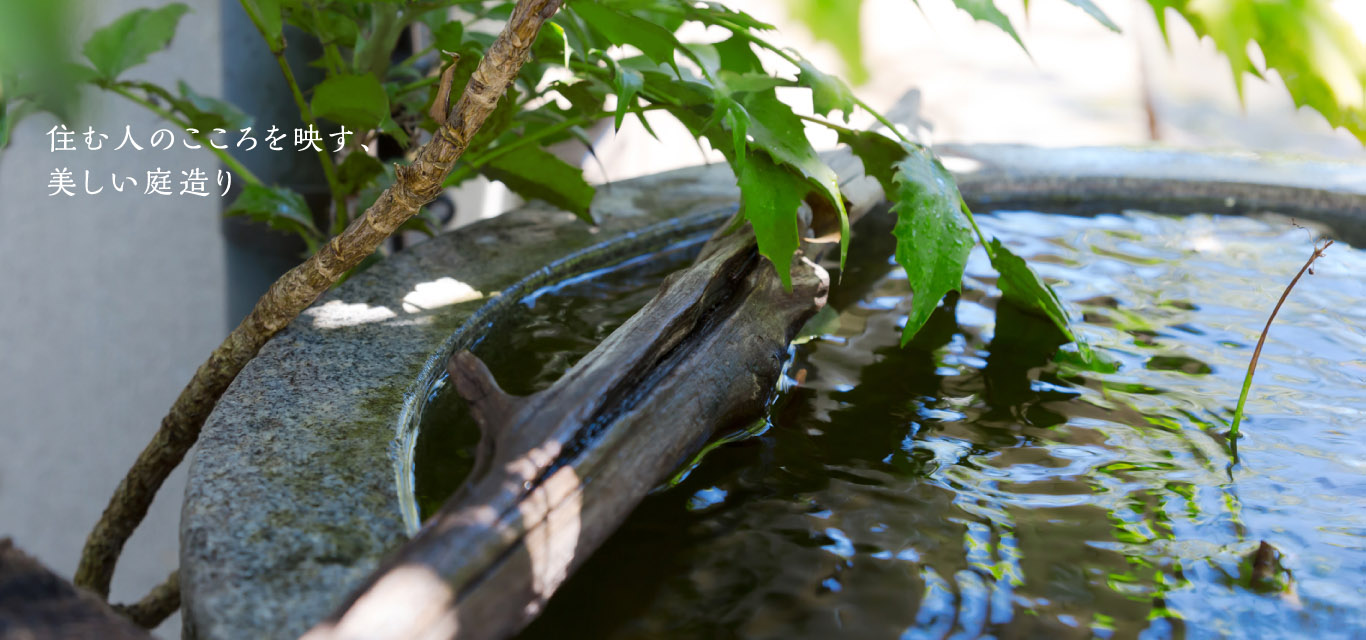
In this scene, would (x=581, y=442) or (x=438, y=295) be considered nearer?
(x=581, y=442)

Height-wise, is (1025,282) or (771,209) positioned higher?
(771,209)

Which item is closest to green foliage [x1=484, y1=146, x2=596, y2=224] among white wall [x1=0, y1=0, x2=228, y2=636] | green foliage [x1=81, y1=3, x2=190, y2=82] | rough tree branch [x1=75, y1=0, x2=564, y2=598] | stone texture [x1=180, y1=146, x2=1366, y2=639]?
stone texture [x1=180, y1=146, x2=1366, y2=639]

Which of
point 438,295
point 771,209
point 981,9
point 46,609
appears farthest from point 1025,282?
point 46,609

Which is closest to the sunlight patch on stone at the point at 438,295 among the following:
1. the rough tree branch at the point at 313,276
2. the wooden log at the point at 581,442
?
the rough tree branch at the point at 313,276

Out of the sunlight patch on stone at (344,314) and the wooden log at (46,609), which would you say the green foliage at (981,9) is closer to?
the wooden log at (46,609)

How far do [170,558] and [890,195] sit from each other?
2339mm

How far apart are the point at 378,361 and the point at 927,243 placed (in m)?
0.71

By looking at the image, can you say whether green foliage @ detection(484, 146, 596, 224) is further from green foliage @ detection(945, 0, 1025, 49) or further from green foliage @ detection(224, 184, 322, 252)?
green foliage @ detection(945, 0, 1025, 49)

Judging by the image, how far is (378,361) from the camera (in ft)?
4.06

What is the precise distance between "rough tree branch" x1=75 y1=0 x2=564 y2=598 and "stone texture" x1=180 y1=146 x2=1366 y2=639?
2.9 inches

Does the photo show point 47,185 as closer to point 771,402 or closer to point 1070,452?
point 771,402

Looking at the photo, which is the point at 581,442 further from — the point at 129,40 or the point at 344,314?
the point at 129,40

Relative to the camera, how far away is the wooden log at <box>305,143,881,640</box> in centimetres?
73

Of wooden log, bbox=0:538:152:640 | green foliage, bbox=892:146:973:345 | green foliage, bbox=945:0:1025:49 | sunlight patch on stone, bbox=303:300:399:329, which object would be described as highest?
green foliage, bbox=945:0:1025:49
